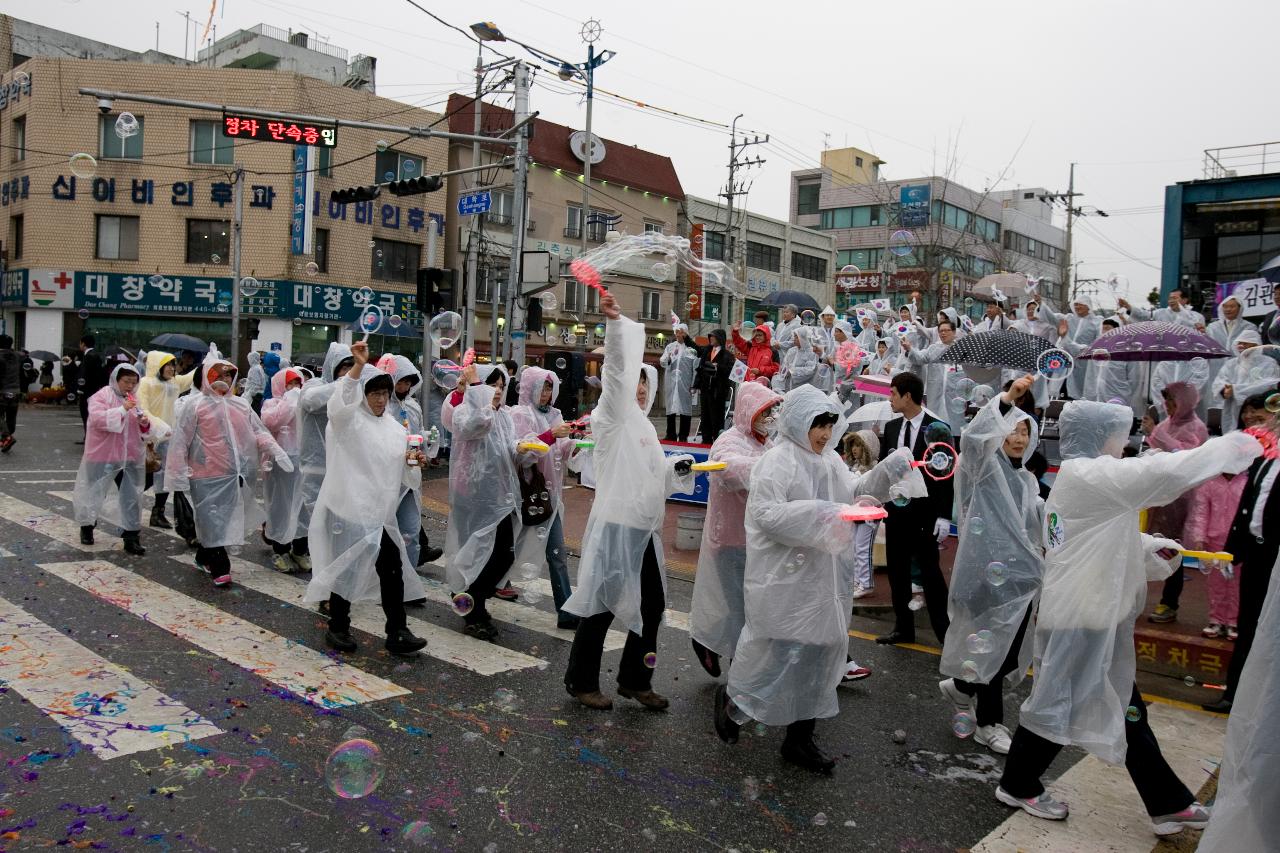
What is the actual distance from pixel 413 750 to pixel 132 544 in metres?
5.14

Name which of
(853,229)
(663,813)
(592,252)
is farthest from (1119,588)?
(853,229)

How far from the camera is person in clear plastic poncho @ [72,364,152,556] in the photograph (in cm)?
816

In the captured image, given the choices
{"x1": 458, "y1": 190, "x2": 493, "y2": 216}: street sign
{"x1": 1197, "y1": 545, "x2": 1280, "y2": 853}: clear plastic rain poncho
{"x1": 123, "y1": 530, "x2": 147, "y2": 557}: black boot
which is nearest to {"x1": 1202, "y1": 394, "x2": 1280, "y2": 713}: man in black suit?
{"x1": 1197, "y1": 545, "x2": 1280, "y2": 853}: clear plastic rain poncho

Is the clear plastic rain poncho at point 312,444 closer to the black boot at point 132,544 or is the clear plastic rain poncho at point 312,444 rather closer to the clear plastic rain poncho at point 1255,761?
the black boot at point 132,544

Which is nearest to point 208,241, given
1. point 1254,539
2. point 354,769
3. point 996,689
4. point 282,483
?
point 282,483

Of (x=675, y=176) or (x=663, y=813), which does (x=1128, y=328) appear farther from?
(x=675, y=176)

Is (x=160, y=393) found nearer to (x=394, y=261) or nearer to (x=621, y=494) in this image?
(x=621, y=494)

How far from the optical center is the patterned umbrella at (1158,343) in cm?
804

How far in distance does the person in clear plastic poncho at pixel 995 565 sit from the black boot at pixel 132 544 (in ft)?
22.0

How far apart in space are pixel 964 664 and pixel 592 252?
276 cm

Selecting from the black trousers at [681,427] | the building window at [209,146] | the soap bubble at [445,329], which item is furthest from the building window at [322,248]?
the soap bubble at [445,329]

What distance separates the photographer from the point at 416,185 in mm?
16562

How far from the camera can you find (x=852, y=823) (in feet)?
12.2

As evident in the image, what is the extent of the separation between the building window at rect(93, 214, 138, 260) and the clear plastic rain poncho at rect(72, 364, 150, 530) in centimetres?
2575
